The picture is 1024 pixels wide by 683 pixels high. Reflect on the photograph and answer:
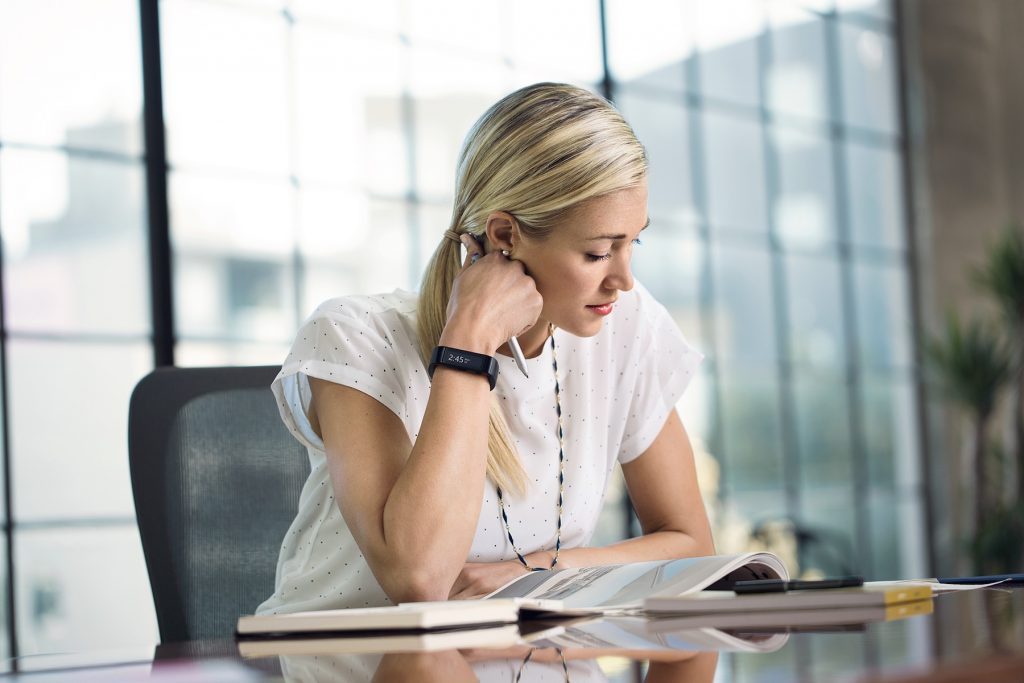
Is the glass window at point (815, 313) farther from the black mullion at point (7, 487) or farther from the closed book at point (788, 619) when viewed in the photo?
the closed book at point (788, 619)

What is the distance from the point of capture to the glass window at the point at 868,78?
6004mm

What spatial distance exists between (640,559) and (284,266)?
245 cm

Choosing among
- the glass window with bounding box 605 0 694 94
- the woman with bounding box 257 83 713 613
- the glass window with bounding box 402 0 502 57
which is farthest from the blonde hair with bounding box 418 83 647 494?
the glass window with bounding box 605 0 694 94

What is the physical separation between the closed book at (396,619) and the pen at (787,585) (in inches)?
7.5

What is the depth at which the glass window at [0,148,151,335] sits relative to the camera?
3.12 meters

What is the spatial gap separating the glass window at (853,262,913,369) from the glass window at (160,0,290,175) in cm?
335

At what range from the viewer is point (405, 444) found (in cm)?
140

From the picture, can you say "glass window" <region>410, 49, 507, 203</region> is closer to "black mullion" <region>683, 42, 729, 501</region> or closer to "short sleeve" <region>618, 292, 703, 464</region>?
"black mullion" <region>683, 42, 729, 501</region>

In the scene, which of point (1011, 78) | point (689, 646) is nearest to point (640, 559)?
point (689, 646)

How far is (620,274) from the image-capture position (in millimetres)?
1522

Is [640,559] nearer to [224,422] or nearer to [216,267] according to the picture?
[224,422]

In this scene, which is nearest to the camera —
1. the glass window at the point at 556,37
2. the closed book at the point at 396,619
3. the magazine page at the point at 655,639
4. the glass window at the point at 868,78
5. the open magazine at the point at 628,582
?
the magazine page at the point at 655,639

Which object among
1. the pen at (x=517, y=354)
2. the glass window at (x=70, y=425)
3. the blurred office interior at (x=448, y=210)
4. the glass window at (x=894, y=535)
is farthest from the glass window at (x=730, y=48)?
the pen at (x=517, y=354)

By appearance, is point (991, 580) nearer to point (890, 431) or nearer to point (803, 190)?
point (803, 190)
